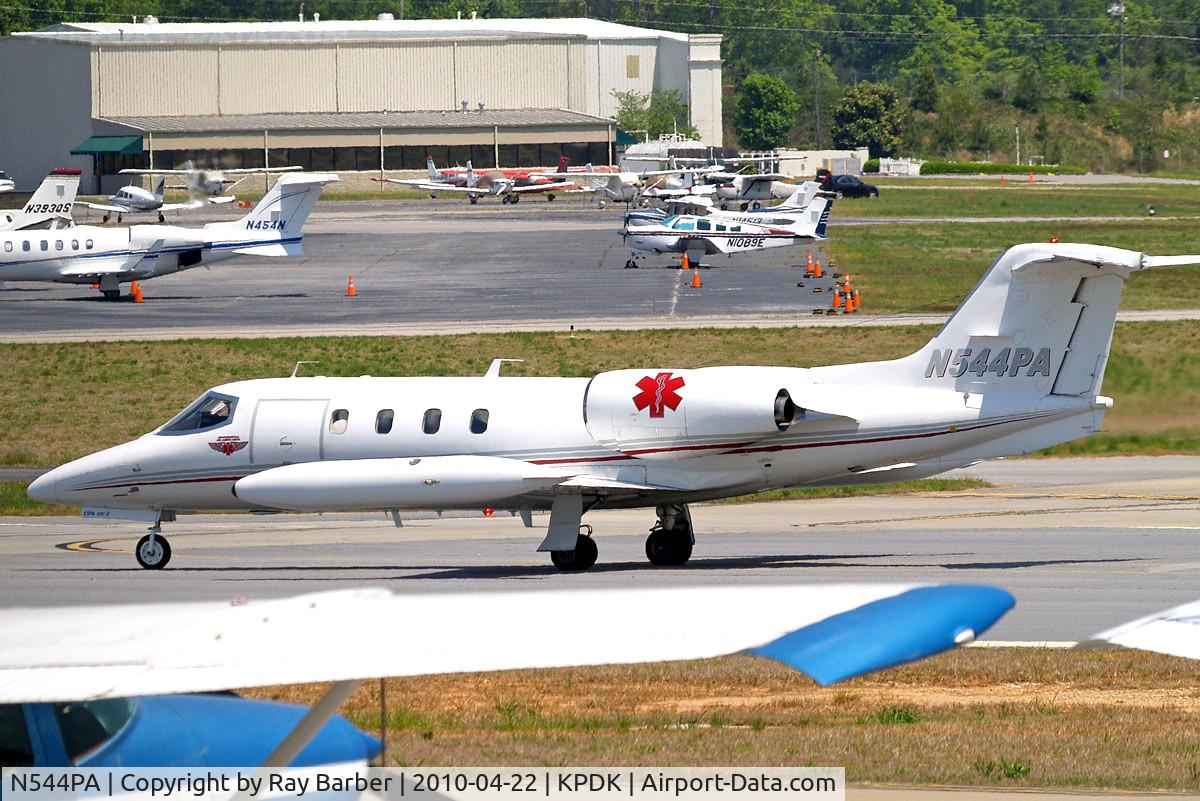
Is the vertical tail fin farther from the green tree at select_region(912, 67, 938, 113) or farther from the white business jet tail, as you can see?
the green tree at select_region(912, 67, 938, 113)

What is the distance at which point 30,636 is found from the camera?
5.88m

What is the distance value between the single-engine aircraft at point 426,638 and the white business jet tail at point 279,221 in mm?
52651

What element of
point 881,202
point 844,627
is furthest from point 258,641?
point 881,202

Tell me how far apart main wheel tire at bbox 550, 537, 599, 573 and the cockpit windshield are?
453 cm

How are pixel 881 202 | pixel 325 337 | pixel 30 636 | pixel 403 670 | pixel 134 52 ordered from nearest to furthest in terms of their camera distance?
pixel 403 670
pixel 30 636
pixel 325 337
pixel 881 202
pixel 134 52

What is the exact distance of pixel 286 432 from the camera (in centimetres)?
2150

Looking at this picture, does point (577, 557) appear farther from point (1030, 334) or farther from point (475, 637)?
point (475, 637)

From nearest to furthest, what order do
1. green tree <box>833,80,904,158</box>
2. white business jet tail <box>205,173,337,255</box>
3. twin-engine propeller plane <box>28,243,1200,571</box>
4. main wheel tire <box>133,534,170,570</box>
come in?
twin-engine propeller plane <box>28,243,1200,571</box>, main wheel tire <box>133,534,170,570</box>, white business jet tail <box>205,173,337,255</box>, green tree <box>833,80,904,158</box>

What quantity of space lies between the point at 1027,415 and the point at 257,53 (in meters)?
122

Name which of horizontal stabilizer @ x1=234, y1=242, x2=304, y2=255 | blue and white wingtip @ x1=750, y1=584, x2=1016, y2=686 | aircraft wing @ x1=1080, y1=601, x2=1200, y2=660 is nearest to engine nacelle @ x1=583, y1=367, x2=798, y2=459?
aircraft wing @ x1=1080, y1=601, x2=1200, y2=660

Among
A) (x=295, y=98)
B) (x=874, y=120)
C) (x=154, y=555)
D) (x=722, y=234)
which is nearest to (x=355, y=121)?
(x=295, y=98)

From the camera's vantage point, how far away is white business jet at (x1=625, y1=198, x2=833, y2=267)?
67250 millimetres

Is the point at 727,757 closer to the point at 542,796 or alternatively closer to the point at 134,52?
the point at 542,796

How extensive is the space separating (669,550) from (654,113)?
448ft
